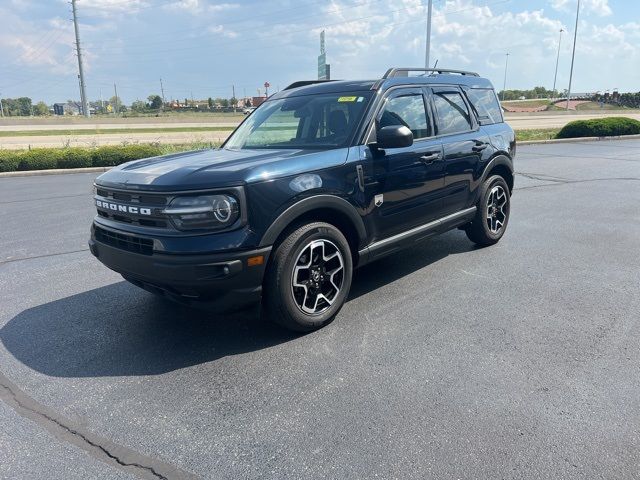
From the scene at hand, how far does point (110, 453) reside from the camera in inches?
98.8

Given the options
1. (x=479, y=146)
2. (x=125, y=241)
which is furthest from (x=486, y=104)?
(x=125, y=241)

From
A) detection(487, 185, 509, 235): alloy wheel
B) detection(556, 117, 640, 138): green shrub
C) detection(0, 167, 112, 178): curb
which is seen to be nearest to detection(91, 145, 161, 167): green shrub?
detection(0, 167, 112, 178): curb

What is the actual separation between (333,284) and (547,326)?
5.66ft

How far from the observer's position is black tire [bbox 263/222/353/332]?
3.46 metres

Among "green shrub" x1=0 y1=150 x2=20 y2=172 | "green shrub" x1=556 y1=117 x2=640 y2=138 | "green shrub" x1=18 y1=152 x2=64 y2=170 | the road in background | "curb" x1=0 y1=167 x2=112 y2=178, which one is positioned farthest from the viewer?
the road in background

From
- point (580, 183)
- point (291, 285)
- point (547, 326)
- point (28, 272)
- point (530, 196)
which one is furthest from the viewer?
point (580, 183)

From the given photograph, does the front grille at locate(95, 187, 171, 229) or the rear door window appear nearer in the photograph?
the front grille at locate(95, 187, 171, 229)

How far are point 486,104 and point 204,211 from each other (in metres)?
4.18

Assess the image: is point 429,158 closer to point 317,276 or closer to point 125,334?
point 317,276

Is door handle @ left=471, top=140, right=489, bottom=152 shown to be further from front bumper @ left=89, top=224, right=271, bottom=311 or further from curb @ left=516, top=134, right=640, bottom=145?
curb @ left=516, top=134, right=640, bottom=145

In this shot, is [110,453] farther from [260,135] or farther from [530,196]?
[530,196]

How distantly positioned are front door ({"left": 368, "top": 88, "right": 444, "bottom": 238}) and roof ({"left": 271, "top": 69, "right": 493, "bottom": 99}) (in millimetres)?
110

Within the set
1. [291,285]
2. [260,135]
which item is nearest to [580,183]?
[260,135]

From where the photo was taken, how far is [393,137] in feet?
12.7
